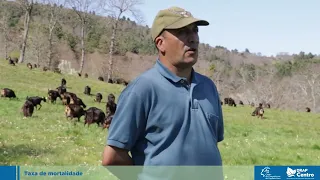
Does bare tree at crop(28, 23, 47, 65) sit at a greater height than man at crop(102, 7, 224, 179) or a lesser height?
greater

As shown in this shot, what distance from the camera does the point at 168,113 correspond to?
3.42 metres

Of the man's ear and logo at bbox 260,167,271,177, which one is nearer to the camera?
the man's ear

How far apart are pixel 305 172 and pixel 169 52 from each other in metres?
9.32

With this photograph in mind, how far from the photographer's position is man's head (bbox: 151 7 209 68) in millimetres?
3541

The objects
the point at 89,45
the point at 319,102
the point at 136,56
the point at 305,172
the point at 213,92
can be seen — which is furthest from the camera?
the point at 136,56

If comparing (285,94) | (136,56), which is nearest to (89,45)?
(136,56)

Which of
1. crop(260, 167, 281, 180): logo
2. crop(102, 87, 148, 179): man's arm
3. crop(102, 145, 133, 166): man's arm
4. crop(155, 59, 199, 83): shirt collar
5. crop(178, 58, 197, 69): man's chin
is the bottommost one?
crop(260, 167, 281, 180): logo

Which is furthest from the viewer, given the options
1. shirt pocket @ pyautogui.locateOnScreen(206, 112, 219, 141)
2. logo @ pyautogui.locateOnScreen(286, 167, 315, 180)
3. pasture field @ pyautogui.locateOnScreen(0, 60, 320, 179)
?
pasture field @ pyautogui.locateOnScreen(0, 60, 320, 179)

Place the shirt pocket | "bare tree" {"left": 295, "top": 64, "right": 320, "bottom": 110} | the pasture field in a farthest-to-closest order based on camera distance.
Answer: "bare tree" {"left": 295, "top": 64, "right": 320, "bottom": 110} → the pasture field → the shirt pocket

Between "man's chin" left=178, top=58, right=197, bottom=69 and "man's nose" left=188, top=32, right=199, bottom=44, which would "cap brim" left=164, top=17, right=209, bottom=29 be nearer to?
"man's nose" left=188, top=32, right=199, bottom=44

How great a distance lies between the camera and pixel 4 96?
97.3 ft

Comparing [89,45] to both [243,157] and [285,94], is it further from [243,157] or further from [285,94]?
[243,157]

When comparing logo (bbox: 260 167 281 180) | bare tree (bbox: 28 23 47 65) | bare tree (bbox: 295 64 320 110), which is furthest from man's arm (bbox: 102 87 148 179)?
bare tree (bbox: 295 64 320 110)

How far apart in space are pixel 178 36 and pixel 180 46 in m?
0.09
